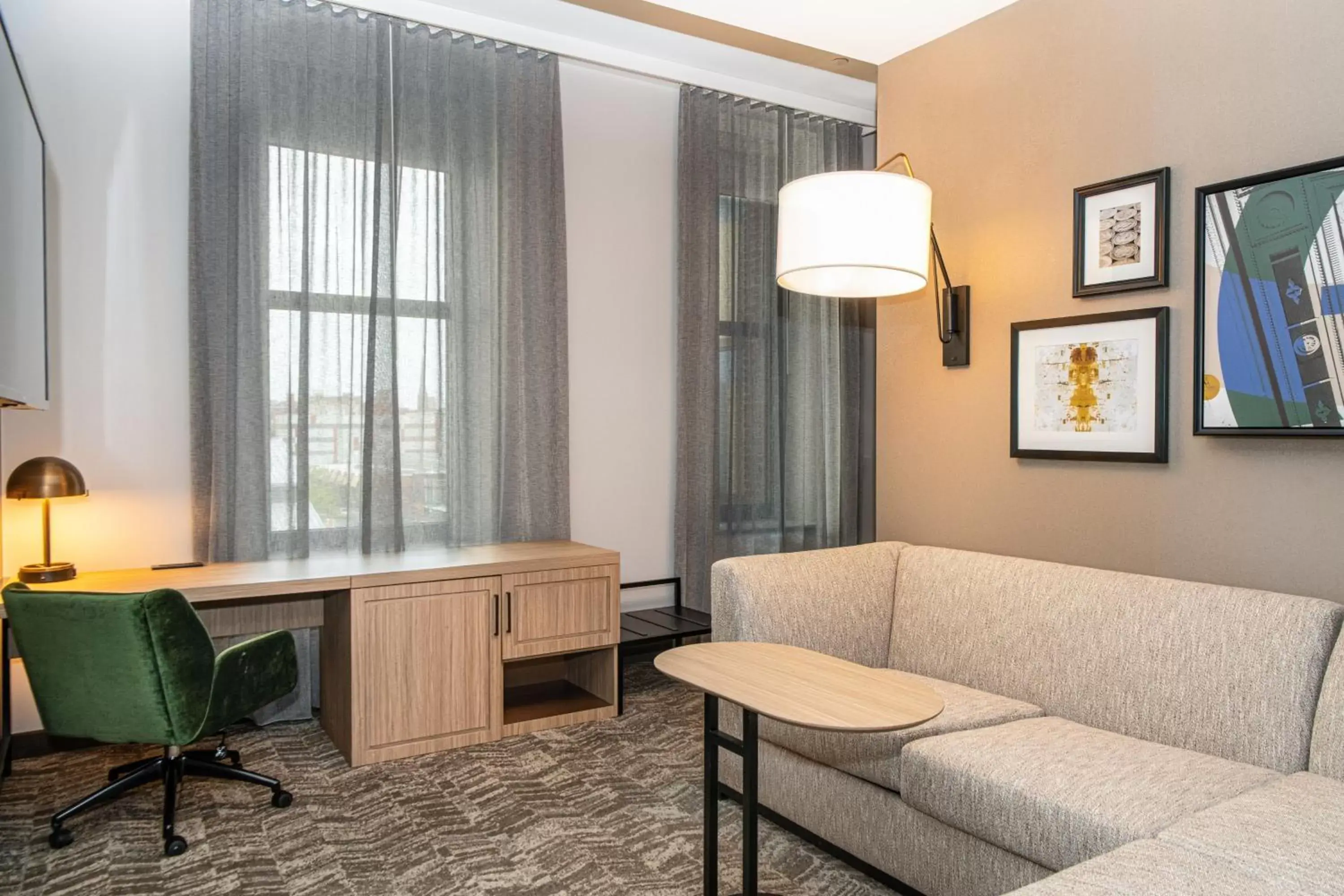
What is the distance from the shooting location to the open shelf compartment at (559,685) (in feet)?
12.1

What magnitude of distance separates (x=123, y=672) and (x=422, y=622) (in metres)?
1.04

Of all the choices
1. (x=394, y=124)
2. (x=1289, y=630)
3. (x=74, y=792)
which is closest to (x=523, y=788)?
(x=74, y=792)

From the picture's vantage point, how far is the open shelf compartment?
146 inches

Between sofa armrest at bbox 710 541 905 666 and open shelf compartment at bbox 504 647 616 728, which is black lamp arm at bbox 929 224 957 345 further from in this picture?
open shelf compartment at bbox 504 647 616 728

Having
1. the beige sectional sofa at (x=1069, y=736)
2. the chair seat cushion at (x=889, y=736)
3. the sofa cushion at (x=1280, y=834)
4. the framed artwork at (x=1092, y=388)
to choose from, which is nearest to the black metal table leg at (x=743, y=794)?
the chair seat cushion at (x=889, y=736)

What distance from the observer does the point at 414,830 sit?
2676 mm

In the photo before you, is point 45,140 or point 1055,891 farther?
point 45,140

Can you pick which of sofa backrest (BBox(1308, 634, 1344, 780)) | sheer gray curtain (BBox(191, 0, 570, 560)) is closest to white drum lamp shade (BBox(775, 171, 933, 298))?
sofa backrest (BBox(1308, 634, 1344, 780))

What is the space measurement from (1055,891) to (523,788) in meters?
1.94

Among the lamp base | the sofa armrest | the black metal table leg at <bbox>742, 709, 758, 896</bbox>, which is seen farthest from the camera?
the lamp base

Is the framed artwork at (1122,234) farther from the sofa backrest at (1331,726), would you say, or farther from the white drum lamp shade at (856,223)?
the sofa backrest at (1331,726)

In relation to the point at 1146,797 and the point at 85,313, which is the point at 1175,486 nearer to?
the point at 1146,797

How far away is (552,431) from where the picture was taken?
4.23m

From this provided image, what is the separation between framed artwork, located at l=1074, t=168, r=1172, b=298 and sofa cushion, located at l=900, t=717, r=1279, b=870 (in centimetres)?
140
